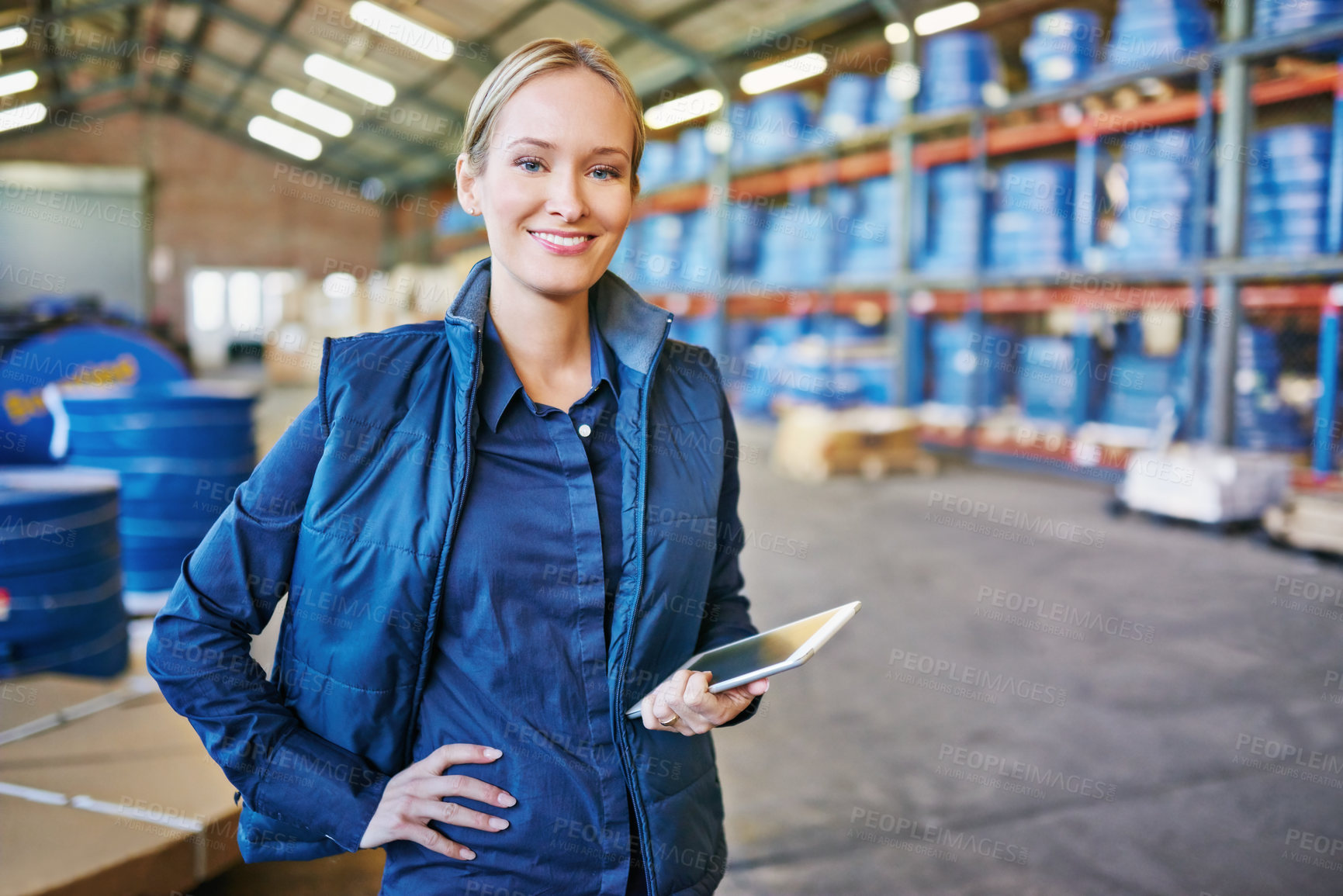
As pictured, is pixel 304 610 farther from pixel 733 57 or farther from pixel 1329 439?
pixel 733 57

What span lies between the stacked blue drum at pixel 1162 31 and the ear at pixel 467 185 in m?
7.30

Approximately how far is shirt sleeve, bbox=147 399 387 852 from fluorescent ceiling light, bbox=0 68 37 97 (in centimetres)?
2256

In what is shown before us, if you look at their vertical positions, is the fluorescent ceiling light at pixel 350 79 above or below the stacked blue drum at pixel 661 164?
above

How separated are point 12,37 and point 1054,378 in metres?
17.4

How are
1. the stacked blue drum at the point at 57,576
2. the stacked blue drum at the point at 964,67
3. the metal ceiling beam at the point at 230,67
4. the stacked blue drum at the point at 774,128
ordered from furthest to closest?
1. the metal ceiling beam at the point at 230,67
2. the stacked blue drum at the point at 774,128
3. the stacked blue drum at the point at 964,67
4. the stacked blue drum at the point at 57,576

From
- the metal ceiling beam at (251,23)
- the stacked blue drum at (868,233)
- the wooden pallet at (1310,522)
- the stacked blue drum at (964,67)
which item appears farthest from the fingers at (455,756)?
the metal ceiling beam at (251,23)

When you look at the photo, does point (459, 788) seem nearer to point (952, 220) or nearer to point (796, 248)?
point (952, 220)

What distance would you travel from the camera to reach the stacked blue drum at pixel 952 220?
362 inches

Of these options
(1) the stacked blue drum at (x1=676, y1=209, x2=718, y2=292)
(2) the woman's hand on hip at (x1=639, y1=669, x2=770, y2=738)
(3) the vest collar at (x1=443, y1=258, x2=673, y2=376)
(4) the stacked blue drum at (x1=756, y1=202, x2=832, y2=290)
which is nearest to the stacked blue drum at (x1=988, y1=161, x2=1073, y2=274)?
(4) the stacked blue drum at (x1=756, y1=202, x2=832, y2=290)

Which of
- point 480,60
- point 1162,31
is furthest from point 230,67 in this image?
point 1162,31

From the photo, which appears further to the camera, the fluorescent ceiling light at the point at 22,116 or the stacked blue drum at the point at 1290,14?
the fluorescent ceiling light at the point at 22,116

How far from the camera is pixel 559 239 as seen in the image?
4.19 ft

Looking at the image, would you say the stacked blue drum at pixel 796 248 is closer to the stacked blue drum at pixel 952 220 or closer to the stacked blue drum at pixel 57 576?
the stacked blue drum at pixel 952 220

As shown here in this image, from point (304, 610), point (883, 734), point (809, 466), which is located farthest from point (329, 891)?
point (809, 466)
